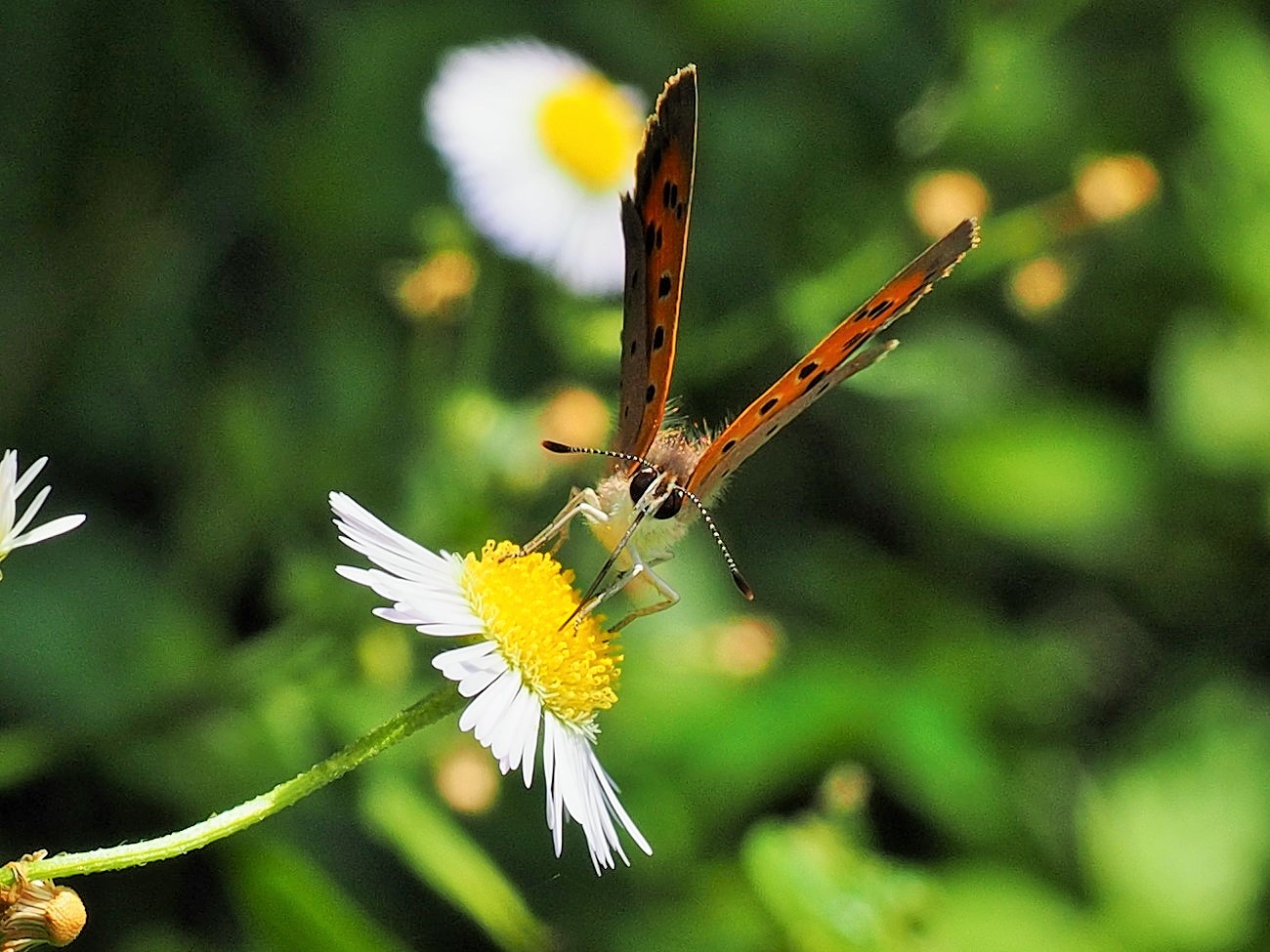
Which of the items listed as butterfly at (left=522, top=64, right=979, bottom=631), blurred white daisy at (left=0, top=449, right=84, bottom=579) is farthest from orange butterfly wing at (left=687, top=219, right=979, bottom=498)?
blurred white daisy at (left=0, top=449, right=84, bottom=579)

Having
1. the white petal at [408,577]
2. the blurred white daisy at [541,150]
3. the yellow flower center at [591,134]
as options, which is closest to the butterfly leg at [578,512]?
the white petal at [408,577]

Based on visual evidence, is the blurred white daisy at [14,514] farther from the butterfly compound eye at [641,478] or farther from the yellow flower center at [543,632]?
the butterfly compound eye at [641,478]

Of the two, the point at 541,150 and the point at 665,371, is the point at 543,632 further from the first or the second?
the point at 541,150

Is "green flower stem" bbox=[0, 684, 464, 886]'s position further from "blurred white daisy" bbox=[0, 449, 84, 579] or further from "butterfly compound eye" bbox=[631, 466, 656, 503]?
"butterfly compound eye" bbox=[631, 466, 656, 503]

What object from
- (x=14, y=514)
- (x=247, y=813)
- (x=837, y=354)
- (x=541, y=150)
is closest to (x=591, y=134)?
(x=541, y=150)

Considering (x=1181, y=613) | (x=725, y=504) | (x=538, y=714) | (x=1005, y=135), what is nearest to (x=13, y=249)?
(x=725, y=504)

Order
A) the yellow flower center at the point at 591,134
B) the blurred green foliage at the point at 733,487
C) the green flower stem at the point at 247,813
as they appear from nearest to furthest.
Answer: the green flower stem at the point at 247,813
the blurred green foliage at the point at 733,487
the yellow flower center at the point at 591,134
